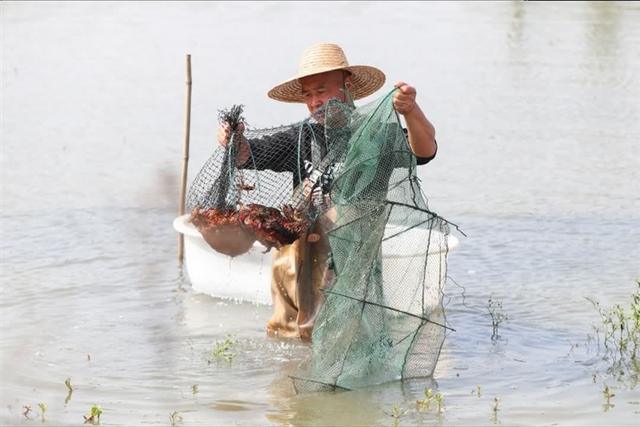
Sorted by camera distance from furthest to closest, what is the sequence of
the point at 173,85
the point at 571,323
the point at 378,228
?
the point at 173,85 → the point at 571,323 → the point at 378,228

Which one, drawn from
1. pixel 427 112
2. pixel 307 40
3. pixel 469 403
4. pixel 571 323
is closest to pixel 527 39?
pixel 307 40

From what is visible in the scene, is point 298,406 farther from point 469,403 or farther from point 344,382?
point 469,403

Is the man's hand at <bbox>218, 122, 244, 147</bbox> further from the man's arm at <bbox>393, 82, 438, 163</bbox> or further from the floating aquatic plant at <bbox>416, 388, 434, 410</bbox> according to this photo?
the floating aquatic plant at <bbox>416, 388, 434, 410</bbox>

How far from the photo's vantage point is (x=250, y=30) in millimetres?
19406

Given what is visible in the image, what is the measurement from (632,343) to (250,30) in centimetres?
1320

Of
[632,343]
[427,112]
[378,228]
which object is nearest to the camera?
[378,228]

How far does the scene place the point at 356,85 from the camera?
267 inches

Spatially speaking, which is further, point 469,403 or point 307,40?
point 307,40

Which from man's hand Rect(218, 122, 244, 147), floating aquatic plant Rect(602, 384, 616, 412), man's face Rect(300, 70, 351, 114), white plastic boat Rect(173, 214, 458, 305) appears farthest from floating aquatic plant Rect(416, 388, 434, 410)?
white plastic boat Rect(173, 214, 458, 305)

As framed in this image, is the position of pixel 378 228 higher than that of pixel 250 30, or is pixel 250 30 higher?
pixel 378 228

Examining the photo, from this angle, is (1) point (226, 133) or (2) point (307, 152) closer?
(1) point (226, 133)

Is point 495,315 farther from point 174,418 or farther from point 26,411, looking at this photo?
point 26,411

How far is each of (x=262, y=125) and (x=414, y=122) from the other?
23.1 ft

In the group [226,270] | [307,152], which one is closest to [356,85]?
[307,152]
